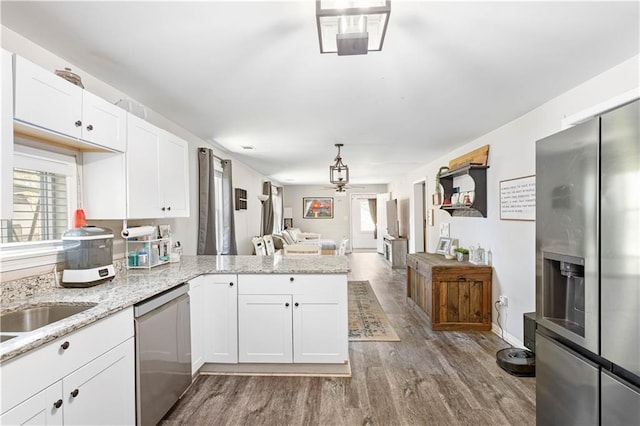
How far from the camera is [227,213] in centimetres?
482

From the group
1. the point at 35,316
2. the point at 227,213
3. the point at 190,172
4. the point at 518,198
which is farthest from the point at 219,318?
the point at 518,198

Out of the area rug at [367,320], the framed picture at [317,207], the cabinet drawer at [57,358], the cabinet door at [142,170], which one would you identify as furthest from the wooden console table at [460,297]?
the framed picture at [317,207]

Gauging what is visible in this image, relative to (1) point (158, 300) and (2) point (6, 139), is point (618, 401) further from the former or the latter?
(2) point (6, 139)

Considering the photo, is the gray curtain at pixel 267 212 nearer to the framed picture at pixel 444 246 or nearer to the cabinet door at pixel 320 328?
the framed picture at pixel 444 246

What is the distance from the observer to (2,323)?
1.51 meters

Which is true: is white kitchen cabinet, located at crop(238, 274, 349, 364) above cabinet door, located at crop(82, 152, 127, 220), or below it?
below

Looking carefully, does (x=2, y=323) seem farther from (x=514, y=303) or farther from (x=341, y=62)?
(x=514, y=303)

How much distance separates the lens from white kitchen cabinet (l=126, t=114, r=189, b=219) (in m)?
2.28

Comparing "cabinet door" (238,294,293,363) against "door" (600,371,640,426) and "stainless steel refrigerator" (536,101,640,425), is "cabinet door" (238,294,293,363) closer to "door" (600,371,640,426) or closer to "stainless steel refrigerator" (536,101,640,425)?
"stainless steel refrigerator" (536,101,640,425)

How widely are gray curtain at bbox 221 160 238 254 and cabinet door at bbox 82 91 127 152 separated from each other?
2.60 meters

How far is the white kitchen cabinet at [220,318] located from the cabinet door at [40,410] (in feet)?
4.63

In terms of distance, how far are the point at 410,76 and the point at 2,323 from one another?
2707mm

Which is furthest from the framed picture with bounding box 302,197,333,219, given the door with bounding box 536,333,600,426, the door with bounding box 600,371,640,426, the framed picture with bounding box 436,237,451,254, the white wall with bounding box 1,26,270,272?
the door with bounding box 600,371,640,426

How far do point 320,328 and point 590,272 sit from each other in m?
1.94
